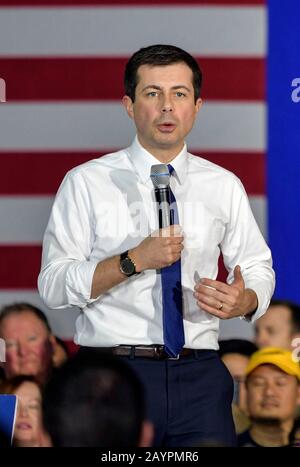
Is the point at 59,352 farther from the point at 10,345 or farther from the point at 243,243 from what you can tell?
the point at 243,243

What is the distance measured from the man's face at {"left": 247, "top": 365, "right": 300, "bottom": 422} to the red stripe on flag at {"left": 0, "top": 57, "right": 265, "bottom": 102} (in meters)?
0.79

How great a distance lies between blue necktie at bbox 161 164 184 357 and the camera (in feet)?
7.23

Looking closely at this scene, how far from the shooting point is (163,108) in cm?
232

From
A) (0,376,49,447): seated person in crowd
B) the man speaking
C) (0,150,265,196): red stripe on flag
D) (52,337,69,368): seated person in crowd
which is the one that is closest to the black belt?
the man speaking

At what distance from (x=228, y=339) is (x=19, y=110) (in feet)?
2.89

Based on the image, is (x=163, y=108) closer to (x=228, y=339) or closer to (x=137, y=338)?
(x=137, y=338)

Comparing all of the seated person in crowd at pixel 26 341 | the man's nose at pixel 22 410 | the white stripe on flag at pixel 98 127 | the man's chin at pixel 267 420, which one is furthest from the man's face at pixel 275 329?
the man's nose at pixel 22 410

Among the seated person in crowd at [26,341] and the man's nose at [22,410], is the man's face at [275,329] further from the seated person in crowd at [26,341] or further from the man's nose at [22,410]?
the man's nose at [22,410]

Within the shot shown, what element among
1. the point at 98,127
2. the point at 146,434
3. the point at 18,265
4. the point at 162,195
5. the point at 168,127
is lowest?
the point at 146,434

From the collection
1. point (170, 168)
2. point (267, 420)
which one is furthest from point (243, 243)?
point (267, 420)

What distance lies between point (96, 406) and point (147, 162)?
2.07 feet

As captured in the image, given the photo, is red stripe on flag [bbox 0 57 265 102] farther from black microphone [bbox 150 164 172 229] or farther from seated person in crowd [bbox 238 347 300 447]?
black microphone [bbox 150 164 172 229]

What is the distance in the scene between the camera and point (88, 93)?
323cm
